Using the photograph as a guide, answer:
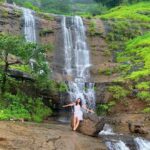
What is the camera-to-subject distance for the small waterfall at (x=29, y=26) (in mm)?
32406

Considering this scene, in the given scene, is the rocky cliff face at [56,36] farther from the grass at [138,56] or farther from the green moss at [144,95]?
the green moss at [144,95]

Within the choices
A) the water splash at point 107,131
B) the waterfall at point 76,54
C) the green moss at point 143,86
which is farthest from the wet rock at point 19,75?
the green moss at point 143,86

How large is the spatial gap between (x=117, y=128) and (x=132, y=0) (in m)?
31.9

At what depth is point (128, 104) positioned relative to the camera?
26.1 meters

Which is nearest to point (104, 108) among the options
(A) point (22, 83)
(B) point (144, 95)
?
(B) point (144, 95)

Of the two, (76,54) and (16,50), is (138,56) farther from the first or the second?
(16,50)

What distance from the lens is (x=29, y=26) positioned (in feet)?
108

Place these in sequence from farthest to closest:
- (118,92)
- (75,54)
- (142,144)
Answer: (75,54) → (118,92) → (142,144)

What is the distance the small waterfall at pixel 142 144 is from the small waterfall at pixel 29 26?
50.4 feet

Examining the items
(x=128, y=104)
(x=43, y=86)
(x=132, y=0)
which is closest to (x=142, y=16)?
(x=132, y=0)

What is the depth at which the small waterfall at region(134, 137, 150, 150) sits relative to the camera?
18.9 meters

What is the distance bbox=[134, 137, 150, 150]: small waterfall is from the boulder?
1946 mm

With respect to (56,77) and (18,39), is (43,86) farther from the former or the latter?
(56,77)

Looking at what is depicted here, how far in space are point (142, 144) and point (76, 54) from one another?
1485 centimetres
